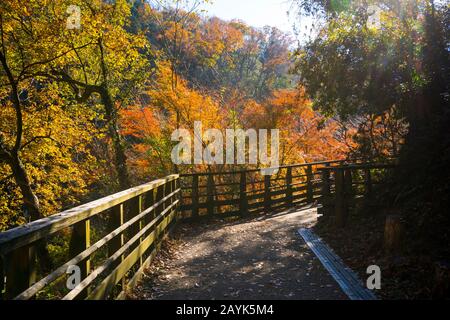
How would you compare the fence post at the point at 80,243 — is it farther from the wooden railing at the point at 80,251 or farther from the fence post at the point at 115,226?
the fence post at the point at 115,226

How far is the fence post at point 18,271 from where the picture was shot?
2449 mm

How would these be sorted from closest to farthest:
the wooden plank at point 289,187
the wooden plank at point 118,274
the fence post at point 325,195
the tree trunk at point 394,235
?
1. the wooden plank at point 118,274
2. the tree trunk at point 394,235
3. the fence post at point 325,195
4. the wooden plank at point 289,187

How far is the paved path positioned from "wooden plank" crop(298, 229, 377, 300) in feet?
0.34

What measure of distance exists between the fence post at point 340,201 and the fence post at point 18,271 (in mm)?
6917

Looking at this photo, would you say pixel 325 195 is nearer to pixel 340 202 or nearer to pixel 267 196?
pixel 340 202

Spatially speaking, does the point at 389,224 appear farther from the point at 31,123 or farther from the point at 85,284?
the point at 31,123

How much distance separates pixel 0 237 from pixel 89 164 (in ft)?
46.4

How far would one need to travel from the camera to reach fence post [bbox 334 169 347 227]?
832 centimetres

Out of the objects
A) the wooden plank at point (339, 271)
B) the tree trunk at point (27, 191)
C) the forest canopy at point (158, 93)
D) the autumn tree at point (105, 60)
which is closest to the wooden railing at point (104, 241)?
the tree trunk at point (27, 191)

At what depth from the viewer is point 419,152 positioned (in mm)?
7211

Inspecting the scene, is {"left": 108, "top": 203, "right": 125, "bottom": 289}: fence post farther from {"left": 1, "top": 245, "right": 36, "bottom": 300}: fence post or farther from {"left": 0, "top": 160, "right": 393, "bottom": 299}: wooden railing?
{"left": 1, "top": 245, "right": 36, "bottom": 300}: fence post

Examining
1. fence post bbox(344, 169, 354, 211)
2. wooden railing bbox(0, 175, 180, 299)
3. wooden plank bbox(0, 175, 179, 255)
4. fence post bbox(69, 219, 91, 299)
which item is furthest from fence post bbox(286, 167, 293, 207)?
fence post bbox(69, 219, 91, 299)

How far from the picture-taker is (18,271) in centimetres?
248

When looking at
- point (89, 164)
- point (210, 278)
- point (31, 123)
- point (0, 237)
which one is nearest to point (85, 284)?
point (0, 237)
